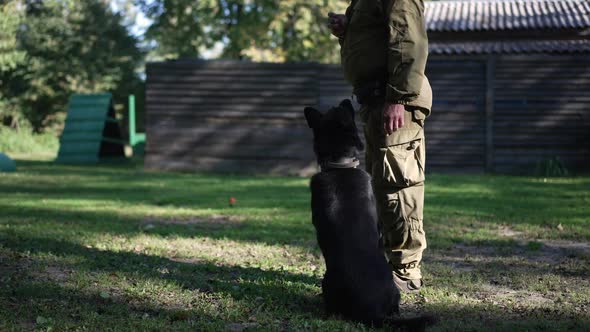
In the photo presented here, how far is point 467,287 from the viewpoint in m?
4.36

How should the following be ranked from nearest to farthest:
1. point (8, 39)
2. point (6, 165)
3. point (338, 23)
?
point (338, 23)
point (6, 165)
point (8, 39)

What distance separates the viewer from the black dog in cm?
333

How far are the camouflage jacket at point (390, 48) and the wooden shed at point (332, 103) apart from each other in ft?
30.6

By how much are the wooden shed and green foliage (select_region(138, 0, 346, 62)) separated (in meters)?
11.3

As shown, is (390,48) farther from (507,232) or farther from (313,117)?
(507,232)

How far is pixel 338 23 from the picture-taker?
4.29m

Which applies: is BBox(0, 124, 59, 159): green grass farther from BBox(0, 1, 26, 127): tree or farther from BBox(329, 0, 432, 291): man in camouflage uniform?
BBox(329, 0, 432, 291): man in camouflage uniform

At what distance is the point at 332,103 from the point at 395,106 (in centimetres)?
988

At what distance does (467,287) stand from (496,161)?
9.80 m

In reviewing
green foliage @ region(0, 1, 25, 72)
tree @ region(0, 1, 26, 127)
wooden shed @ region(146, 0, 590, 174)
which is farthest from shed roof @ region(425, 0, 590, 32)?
green foliage @ region(0, 1, 25, 72)

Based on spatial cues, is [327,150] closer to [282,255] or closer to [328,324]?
[328,324]

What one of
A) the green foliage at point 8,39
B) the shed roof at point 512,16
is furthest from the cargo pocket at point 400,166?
the green foliage at point 8,39

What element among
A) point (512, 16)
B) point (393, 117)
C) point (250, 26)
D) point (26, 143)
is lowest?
point (26, 143)

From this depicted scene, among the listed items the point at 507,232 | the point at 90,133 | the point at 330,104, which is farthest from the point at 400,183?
the point at 90,133
